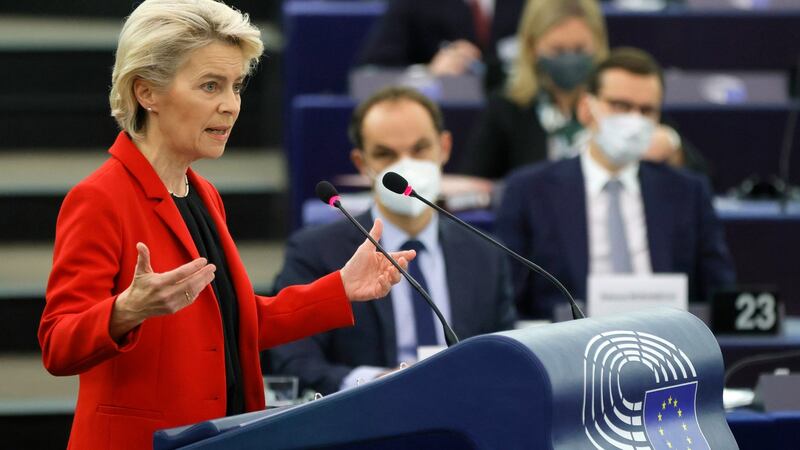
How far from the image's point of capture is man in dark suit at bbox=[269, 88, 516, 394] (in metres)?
3.17

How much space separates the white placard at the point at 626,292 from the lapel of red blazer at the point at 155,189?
5.60 ft

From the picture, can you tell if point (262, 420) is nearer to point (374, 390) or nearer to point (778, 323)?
point (374, 390)

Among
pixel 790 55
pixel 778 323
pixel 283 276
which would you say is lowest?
pixel 778 323

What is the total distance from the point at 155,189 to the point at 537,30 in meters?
3.28

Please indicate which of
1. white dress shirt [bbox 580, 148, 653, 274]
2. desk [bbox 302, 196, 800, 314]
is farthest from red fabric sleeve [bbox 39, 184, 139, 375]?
desk [bbox 302, 196, 800, 314]

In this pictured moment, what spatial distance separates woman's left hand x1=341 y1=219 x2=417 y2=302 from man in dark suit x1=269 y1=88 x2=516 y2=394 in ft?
4.02

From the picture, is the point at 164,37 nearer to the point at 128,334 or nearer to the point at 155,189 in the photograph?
the point at 155,189

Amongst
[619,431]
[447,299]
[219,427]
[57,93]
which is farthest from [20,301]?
[619,431]

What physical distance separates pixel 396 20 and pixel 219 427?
3.83 metres

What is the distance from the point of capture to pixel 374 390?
1.44 m

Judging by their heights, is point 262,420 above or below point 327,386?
above

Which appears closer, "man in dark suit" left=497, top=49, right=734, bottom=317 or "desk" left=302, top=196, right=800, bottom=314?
"man in dark suit" left=497, top=49, right=734, bottom=317

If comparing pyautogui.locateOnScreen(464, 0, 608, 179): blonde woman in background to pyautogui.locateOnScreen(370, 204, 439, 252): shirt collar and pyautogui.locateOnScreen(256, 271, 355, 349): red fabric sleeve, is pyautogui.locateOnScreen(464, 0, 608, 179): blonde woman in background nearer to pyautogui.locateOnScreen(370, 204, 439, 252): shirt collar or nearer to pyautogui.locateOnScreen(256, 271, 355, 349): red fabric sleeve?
pyautogui.locateOnScreen(370, 204, 439, 252): shirt collar

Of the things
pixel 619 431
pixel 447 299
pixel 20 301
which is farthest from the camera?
pixel 20 301
